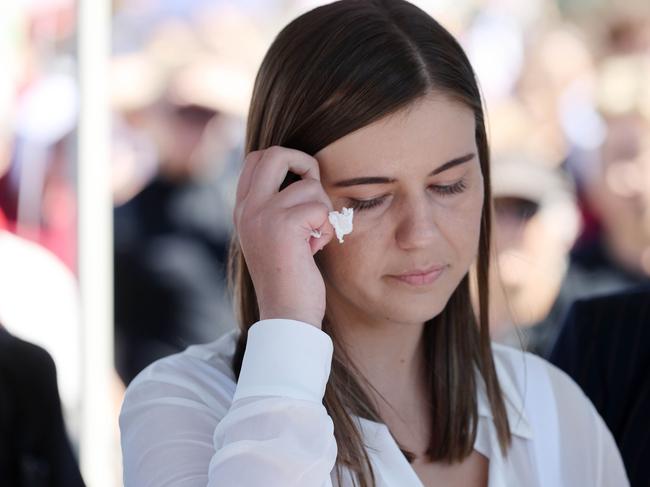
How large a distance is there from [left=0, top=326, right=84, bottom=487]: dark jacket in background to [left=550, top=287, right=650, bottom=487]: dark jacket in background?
3.00 feet

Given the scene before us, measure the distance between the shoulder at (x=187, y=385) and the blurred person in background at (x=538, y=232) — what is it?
2206 millimetres

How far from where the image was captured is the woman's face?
148 cm

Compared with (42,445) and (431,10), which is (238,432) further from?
(431,10)

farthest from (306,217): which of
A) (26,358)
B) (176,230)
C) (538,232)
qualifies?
(538,232)

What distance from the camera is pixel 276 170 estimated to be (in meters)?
1.46

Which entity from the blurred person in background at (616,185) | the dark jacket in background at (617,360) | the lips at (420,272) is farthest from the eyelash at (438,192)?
the blurred person in background at (616,185)

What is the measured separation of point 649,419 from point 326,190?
2.51ft

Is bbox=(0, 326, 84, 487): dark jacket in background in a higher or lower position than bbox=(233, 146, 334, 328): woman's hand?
lower

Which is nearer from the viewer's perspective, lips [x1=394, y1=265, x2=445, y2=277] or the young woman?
the young woman

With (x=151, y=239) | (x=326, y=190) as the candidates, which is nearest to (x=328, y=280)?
(x=326, y=190)

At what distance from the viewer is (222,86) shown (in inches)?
138

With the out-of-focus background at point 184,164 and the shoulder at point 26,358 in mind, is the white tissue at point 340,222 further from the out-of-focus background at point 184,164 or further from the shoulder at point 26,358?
the out-of-focus background at point 184,164

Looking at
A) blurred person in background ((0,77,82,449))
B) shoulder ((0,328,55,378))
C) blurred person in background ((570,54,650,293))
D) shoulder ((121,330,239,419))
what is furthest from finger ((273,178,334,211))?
blurred person in background ((570,54,650,293))

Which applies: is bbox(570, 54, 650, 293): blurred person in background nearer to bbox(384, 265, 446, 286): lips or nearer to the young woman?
the young woman
